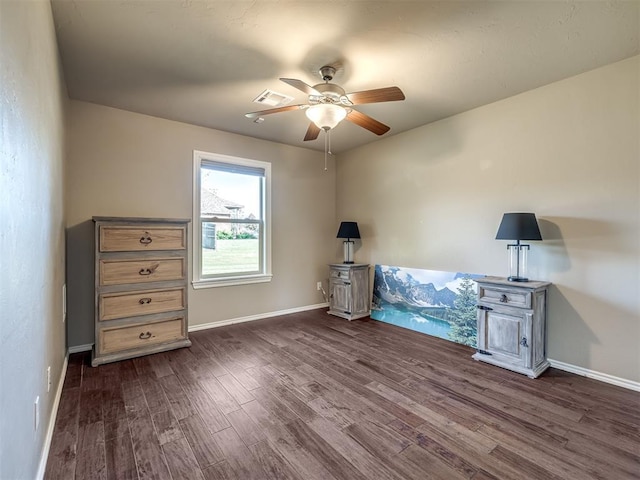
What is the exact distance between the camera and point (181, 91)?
302 centimetres

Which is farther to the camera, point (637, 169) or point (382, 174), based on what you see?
point (382, 174)

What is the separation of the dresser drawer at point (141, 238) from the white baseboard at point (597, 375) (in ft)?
12.8

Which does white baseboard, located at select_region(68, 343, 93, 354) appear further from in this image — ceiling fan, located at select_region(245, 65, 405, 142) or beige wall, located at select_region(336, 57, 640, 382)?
beige wall, located at select_region(336, 57, 640, 382)

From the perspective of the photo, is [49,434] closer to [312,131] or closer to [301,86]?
[301,86]

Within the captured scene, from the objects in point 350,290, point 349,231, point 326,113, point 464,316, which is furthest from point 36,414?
Result: point 349,231

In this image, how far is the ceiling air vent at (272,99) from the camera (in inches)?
119

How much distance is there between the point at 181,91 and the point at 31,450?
290cm

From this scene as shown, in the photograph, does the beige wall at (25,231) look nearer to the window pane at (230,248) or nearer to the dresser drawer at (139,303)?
the dresser drawer at (139,303)

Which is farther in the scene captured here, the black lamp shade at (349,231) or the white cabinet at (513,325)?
the black lamp shade at (349,231)

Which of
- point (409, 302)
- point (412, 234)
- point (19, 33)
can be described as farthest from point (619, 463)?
→ point (19, 33)

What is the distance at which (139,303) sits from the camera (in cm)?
309

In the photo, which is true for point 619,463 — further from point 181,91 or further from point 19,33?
point 181,91

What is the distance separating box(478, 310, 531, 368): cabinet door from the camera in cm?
272

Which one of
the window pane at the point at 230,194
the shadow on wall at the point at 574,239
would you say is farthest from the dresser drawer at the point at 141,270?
the shadow on wall at the point at 574,239
